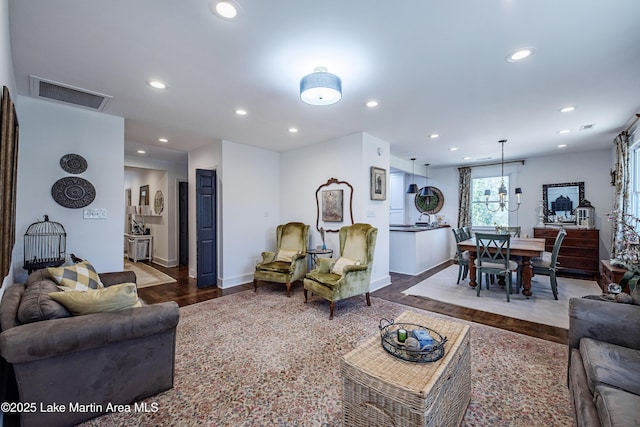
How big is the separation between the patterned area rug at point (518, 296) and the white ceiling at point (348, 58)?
2.56m

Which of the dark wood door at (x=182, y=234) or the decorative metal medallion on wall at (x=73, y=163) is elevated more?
the decorative metal medallion on wall at (x=73, y=163)

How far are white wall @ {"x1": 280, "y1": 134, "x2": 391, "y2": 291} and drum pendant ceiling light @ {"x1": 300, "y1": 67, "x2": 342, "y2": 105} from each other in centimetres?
210

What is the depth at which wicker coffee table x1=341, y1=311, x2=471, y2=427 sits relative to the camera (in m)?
1.20

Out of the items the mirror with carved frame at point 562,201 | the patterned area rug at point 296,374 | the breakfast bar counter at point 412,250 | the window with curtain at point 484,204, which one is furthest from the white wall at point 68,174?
the mirror with carved frame at point 562,201

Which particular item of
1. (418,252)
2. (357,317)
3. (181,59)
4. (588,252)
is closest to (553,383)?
(357,317)

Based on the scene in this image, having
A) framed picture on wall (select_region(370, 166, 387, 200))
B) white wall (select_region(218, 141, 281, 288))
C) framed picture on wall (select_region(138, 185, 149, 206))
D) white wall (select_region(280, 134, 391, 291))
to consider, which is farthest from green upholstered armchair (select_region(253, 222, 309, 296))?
framed picture on wall (select_region(138, 185, 149, 206))

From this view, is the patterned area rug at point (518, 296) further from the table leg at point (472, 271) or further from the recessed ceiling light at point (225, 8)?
Answer: the recessed ceiling light at point (225, 8)

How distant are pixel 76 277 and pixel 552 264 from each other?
19.2ft

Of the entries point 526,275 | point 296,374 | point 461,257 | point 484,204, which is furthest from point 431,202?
point 296,374

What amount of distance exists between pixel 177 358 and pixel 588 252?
7202mm

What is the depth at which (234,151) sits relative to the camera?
478cm

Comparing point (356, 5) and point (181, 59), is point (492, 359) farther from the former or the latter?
point (181, 59)

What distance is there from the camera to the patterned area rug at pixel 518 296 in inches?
133

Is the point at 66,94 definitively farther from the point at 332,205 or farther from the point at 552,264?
the point at 552,264
